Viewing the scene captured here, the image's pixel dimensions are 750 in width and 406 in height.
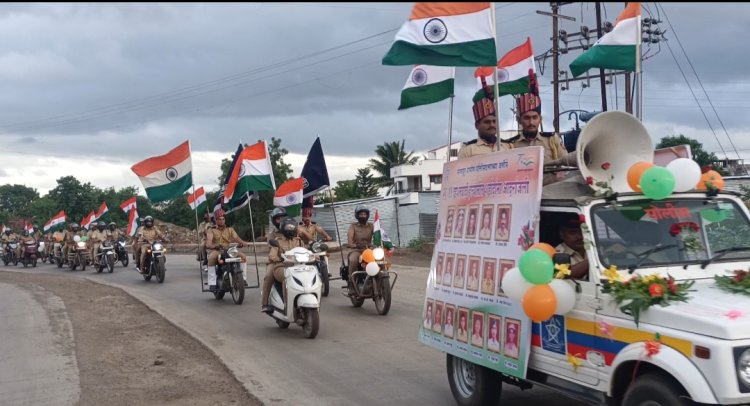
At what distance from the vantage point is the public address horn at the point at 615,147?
5.70 meters

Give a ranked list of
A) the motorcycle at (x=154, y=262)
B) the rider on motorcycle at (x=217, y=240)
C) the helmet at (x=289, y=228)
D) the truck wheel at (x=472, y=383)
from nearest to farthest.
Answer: the truck wheel at (x=472, y=383) < the helmet at (x=289, y=228) < the rider on motorcycle at (x=217, y=240) < the motorcycle at (x=154, y=262)

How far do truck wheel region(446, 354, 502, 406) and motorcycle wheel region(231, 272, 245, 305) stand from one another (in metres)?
8.98

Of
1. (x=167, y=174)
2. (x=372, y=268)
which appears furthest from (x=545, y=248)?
(x=167, y=174)

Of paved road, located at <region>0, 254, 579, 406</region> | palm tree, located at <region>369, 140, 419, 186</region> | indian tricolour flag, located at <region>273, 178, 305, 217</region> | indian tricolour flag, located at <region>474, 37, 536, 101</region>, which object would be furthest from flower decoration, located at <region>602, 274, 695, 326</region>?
palm tree, located at <region>369, 140, 419, 186</region>

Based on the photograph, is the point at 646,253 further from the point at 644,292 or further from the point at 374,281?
the point at 374,281

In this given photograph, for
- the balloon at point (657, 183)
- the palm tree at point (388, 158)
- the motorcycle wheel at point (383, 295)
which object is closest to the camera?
the balloon at point (657, 183)

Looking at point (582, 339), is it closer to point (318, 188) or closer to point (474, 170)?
point (474, 170)

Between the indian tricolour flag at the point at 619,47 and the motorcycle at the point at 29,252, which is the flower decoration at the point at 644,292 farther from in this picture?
the motorcycle at the point at 29,252

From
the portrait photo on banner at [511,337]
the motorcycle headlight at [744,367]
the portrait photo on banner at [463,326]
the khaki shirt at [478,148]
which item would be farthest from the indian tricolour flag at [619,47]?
the motorcycle headlight at [744,367]

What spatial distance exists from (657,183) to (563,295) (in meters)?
1.04

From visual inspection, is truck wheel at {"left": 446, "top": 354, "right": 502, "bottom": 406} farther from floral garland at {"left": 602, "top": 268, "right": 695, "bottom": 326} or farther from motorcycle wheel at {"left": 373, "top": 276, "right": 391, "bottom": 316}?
motorcycle wheel at {"left": 373, "top": 276, "right": 391, "bottom": 316}

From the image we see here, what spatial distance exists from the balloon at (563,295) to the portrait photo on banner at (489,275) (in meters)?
0.85

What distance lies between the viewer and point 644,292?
15.0ft

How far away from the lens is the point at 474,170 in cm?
644
